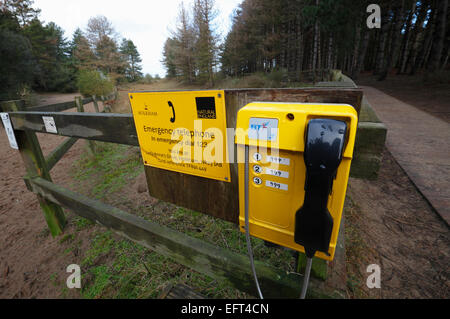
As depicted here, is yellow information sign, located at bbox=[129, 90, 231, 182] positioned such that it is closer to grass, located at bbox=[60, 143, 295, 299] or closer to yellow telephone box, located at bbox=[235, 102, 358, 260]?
yellow telephone box, located at bbox=[235, 102, 358, 260]

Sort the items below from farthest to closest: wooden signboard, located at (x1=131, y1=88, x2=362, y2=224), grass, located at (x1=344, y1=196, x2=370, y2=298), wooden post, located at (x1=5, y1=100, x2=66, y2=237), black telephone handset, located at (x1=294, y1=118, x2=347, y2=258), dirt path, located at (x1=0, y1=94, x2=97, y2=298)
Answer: wooden post, located at (x1=5, y1=100, x2=66, y2=237)
dirt path, located at (x1=0, y1=94, x2=97, y2=298)
grass, located at (x1=344, y1=196, x2=370, y2=298)
wooden signboard, located at (x1=131, y1=88, x2=362, y2=224)
black telephone handset, located at (x1=294, y1=118, x2=347, y2=258)

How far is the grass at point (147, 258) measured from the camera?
188 centimetres

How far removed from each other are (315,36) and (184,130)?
65.4 feet

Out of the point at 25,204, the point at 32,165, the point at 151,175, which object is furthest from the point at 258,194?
the point at 25,204

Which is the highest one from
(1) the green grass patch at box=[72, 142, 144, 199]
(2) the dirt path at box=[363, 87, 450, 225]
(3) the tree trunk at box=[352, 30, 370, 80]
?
(3) the tree trunk at box=[352, 30, 370, 80]

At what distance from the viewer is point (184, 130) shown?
1.00 meters

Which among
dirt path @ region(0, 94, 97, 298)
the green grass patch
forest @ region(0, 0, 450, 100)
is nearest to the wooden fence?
dirt path @ region(0, 94, 97, 298)

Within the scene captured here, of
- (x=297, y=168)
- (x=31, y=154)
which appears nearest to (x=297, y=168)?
(x=297, y=168)

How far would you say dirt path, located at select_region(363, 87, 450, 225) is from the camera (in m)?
2.66

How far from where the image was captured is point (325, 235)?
2.27 ft

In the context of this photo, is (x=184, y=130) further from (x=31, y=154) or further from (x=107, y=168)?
(x=107, y=168)

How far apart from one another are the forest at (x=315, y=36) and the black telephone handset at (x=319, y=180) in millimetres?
16385

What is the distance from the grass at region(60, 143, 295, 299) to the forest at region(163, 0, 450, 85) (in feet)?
49.5

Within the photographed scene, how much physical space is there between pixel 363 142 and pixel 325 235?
369 millimetres
